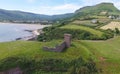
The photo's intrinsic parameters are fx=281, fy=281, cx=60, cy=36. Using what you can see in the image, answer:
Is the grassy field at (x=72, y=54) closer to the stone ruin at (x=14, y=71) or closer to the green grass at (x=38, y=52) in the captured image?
the green grass at (x=38, y=52)

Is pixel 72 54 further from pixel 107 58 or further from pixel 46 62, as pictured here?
pixel 107 58

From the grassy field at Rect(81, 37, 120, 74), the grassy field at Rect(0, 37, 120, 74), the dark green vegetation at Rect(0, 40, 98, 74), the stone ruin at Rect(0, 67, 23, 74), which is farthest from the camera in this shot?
the grassy field at Rect(0, 37, 120, 74)

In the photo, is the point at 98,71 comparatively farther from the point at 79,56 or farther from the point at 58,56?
the point at 58,56

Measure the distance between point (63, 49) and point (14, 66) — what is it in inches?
332

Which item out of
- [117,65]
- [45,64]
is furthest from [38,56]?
[117,65]

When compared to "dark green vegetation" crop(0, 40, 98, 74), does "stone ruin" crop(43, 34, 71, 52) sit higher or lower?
higher

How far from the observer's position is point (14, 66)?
134ft

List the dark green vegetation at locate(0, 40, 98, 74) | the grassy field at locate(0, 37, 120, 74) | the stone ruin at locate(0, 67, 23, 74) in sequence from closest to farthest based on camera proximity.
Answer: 1. the dark green vegetation at locate(0, 40, 98, 74)
2. the stone ruin at locate(0, 67, 23, 74)
3. the grassy field at locate(0, 37, 120, 74)

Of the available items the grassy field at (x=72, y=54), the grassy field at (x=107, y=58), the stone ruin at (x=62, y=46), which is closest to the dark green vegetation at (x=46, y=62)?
the grassy field at (x=72, y=54)

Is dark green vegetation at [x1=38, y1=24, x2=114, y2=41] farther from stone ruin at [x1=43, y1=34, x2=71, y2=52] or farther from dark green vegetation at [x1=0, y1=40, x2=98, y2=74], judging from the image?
dark green vegetation at [x1=0, y1=40, x2=98, y2=74]

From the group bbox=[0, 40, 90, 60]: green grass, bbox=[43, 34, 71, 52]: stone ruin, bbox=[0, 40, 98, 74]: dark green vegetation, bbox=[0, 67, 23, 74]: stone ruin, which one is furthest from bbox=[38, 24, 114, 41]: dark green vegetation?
bbox=[0, 67, 23, 74]: stone ruin

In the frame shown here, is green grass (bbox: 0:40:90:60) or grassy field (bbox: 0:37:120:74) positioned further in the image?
green grass (bbox: 0:40:90:60)

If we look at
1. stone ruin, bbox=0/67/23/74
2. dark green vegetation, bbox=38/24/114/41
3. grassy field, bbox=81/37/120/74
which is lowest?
dark green vegetation, bbox=38/24/114/41

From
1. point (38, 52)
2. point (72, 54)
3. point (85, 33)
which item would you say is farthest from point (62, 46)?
point (85, 33)
